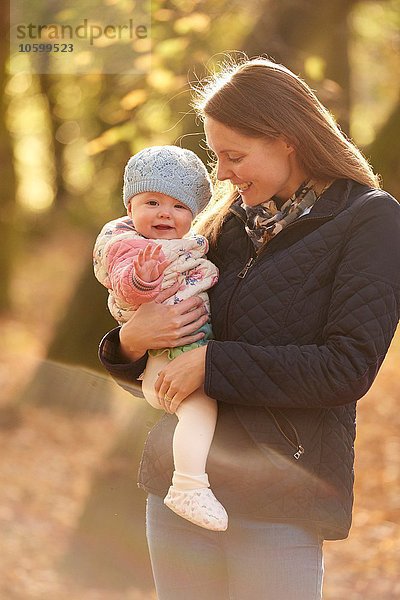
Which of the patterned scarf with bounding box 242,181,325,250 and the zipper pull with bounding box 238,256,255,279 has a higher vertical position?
the patterned scarf with bounding box 242,181,325,250

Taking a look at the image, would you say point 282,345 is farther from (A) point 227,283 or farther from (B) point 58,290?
(B) point 58,290

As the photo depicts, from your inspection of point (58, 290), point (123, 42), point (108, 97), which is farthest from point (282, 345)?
point (58, 290)

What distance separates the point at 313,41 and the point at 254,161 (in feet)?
11.4

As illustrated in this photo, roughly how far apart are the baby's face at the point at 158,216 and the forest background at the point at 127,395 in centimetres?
129

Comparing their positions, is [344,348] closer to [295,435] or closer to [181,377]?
[295,435]

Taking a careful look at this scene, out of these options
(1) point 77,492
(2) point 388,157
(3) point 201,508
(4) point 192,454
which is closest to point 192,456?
(4) point 192,454

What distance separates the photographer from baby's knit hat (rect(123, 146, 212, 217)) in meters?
2.19

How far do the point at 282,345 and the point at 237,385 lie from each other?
12cm

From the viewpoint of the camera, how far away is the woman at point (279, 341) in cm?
191

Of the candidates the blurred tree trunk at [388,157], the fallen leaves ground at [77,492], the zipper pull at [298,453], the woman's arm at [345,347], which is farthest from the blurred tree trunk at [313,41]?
the zipper pull at [298,453]

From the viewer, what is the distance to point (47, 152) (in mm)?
10984

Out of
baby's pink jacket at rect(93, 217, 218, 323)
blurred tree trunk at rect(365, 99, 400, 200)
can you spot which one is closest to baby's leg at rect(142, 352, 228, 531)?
baby's pink jacket at rect(93, 217, 218, 323)

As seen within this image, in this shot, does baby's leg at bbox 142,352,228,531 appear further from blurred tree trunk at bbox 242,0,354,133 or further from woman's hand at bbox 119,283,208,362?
blurred tree trunk at bbox 242,0,354,133

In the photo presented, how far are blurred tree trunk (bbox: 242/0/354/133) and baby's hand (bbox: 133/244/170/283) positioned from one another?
3.16 meters
